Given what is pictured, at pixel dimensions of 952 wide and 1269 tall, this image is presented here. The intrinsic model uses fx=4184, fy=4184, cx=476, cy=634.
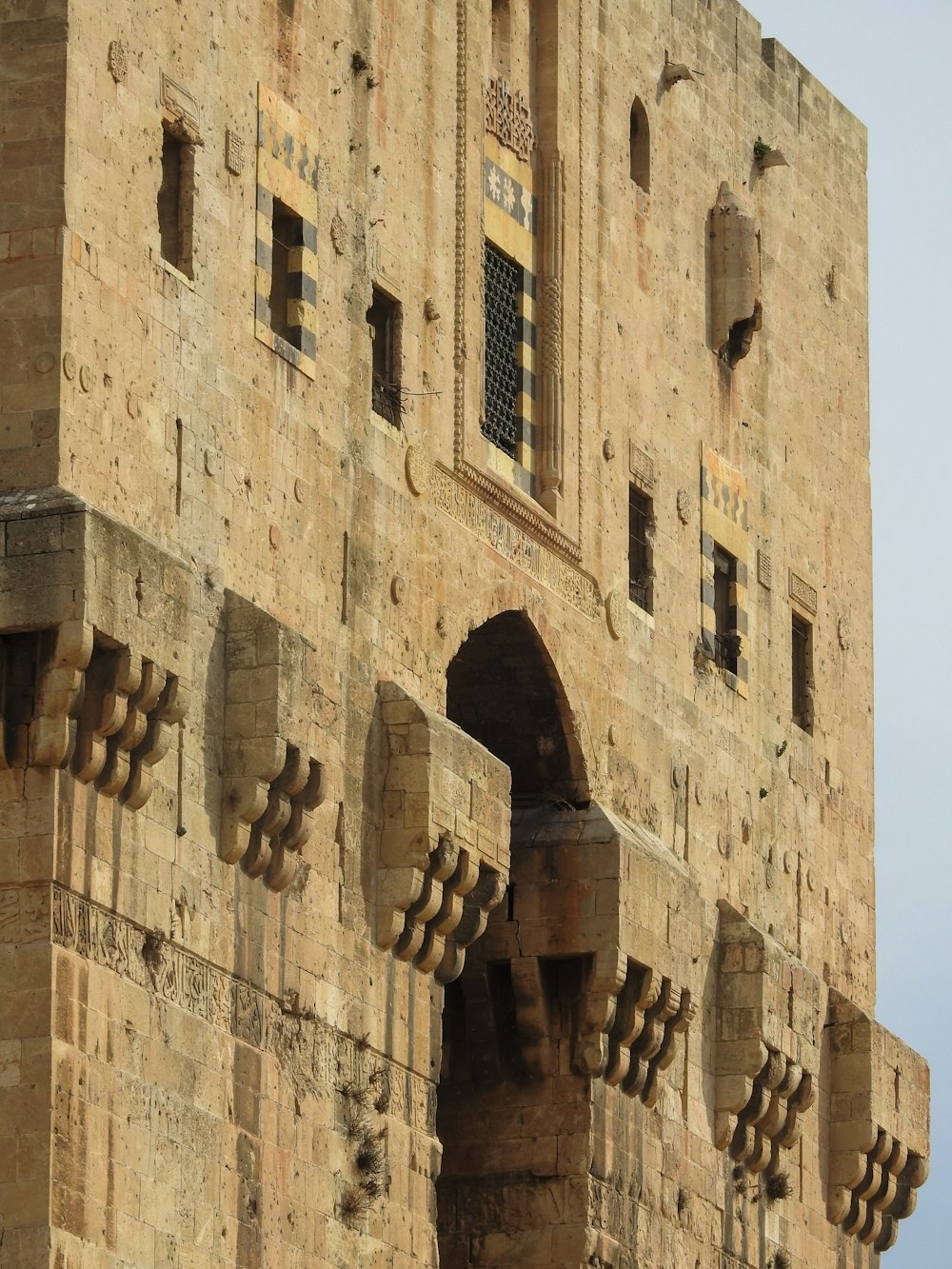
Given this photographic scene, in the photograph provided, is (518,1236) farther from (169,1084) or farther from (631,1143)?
(169,1084)

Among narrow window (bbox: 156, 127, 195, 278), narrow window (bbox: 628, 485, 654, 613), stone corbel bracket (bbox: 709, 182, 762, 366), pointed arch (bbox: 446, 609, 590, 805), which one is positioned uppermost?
stone corbel bracket (bbox: 709, 182, 762, 366)

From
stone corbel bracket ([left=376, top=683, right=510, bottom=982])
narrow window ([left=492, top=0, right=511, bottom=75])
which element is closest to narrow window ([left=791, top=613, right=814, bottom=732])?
narrow window ([left=492, top=0, right=511, bottom=75])

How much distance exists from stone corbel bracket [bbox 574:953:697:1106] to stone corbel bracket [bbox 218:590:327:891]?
17.5ft

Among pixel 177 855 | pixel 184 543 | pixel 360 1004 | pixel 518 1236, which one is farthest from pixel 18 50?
pixel 518 1236

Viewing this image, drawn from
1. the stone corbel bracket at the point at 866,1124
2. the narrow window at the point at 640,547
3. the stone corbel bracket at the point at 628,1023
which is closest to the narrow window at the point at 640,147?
the narrow window at the point at 640,547

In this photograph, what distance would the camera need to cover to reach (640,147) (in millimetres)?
33781

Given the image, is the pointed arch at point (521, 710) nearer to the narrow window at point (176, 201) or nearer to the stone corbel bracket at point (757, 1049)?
the stone corbel bracket at point (757, 1049)

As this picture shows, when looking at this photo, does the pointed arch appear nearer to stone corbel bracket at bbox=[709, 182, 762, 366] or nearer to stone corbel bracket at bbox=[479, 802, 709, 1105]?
stone corbel bracket at bbox=[479, 802, 709, 1105]

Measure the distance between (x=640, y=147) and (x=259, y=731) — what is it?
9.87 metres

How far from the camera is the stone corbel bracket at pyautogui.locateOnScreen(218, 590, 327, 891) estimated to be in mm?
25344

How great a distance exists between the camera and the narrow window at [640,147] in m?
33.6

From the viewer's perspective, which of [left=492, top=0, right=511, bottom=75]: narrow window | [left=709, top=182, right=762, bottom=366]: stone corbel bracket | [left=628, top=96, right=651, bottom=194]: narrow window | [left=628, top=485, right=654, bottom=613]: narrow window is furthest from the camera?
[left=709, top=182, right=762, bottom=366]: stone corbel bracket

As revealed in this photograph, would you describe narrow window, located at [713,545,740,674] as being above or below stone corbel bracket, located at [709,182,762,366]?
below

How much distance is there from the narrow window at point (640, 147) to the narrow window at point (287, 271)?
6795 millimetres
